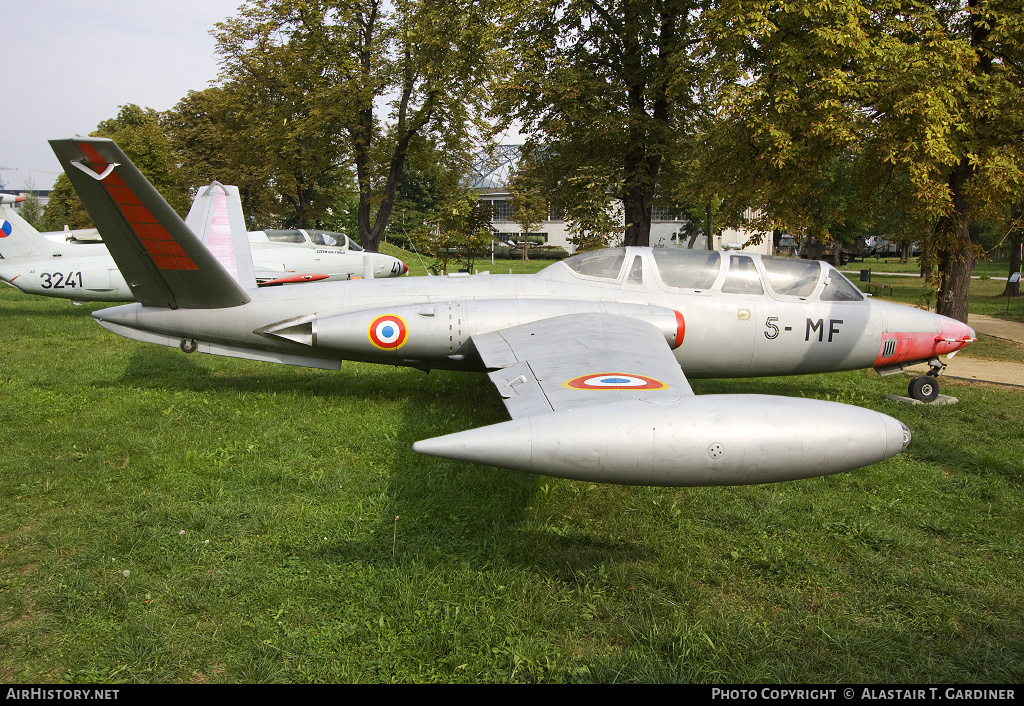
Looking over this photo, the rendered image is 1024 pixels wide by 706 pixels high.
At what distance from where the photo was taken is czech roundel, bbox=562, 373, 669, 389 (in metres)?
5.10

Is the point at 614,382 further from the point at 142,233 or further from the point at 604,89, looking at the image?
the point at 604,89

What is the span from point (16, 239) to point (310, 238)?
7.69m

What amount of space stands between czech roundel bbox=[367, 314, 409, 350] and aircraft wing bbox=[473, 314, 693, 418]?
1.05 metres

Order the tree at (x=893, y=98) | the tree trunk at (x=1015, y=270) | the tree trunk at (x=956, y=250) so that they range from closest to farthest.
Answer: the tree at (x=893, y=98)
the tree trunk at (x=956, y=250)
the tree trunk at (x=1015, y=270)

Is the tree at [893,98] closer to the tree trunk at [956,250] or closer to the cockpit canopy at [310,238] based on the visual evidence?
the tree trunk at [956,250]

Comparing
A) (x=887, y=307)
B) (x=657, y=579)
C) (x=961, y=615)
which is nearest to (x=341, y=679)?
(x=657, y=579)

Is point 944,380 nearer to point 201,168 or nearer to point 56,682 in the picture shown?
point 56,682

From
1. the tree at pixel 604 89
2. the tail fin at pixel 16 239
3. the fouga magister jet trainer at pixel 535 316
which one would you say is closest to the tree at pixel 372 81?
the tree at pixel 604 89

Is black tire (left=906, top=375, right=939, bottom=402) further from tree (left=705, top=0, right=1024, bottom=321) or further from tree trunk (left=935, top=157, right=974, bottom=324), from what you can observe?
tree trunk (left=935, top=157, right=974, bottom=324)

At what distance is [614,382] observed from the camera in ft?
17.0

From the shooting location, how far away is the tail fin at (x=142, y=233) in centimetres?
629

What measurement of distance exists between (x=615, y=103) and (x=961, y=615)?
55.6 feet

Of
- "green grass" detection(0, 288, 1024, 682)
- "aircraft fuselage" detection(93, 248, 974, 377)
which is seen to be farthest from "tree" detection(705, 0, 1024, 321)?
"green grass" detection(0, 288, 1024, 682)

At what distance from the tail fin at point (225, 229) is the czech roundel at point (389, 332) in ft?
10.5
